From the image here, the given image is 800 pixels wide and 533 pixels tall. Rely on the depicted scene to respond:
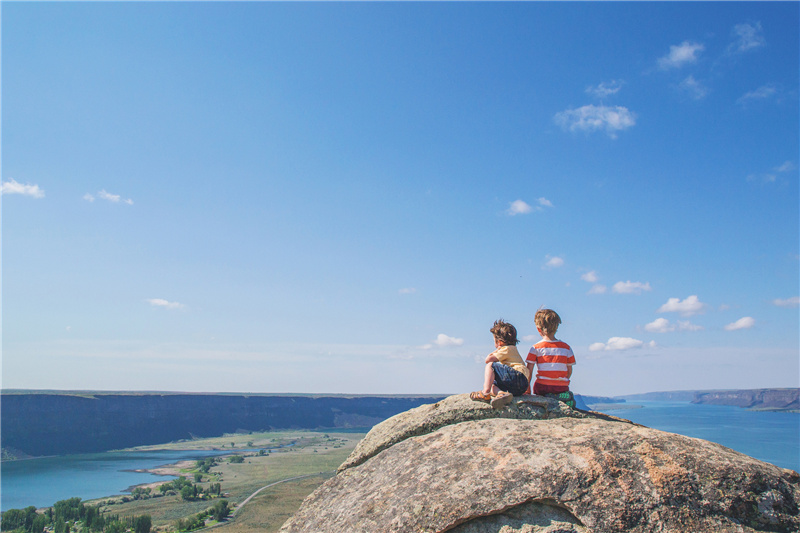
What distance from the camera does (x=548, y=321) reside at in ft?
21.2

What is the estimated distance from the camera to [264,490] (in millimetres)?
76812

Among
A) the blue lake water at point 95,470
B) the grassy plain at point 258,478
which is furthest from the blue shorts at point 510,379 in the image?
the blue lake water at point 95,470

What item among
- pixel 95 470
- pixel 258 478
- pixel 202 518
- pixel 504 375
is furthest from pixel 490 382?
pixel 95 470

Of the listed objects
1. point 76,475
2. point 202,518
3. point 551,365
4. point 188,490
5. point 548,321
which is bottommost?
point 76,475

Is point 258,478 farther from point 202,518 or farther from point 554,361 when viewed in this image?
point 554,361

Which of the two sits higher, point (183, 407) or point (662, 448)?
point (662, 448)

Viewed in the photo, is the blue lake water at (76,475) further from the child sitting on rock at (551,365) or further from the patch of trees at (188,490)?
the child sitting on rock at (551,365)

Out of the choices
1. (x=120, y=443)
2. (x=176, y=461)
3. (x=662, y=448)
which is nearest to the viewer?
(x=662, y=448)

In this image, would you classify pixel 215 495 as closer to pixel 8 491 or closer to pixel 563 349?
pixel 8 491

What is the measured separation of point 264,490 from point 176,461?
52.3 meters

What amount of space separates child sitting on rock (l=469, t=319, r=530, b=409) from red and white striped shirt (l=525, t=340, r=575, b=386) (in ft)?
0.86

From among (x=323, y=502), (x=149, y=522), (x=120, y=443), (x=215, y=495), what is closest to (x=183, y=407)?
(x=120, y=443)

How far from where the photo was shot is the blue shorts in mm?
5988

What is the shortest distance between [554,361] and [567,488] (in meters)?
2.11
